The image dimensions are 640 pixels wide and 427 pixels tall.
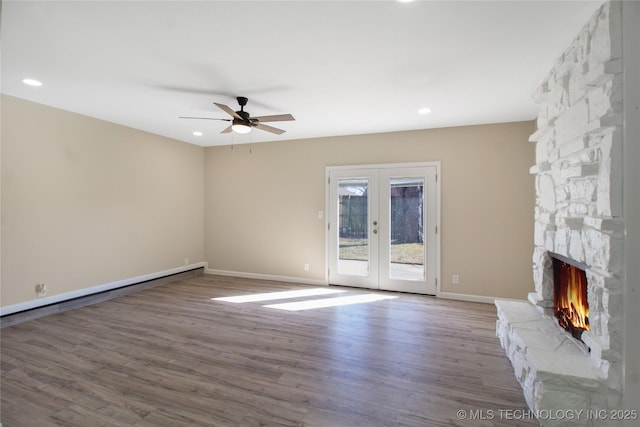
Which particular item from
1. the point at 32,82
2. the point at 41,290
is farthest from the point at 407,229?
the point at 41,290

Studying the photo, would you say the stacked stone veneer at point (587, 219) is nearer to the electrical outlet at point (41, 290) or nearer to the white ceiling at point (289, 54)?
the white ceiling at point (289, 54)

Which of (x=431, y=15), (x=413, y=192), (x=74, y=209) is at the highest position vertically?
(x=431, y=15)

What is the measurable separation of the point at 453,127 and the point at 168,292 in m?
5.27

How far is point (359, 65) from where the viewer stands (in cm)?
250

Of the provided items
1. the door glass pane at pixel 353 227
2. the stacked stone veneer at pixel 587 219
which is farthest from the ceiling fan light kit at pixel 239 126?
the stacked stone veneer at pixel 587 219

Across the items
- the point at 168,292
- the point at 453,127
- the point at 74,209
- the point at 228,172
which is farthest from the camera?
the point at 228,172

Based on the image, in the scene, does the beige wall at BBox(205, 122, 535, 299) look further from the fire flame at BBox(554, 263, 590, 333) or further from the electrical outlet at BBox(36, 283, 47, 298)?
Answer: the electrical outlet at BBox(36, 283, 47, 298)

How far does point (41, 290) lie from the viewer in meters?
3.52

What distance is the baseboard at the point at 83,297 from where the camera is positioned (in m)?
3.31

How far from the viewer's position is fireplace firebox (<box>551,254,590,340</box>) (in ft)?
6.64

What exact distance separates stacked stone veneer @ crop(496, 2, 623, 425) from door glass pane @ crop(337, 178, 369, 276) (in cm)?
268

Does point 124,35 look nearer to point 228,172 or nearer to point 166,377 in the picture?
point 166,377

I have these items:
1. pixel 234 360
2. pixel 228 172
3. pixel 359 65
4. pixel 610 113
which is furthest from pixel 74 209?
pixel 610 113

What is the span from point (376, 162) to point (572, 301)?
3143 millimetres
